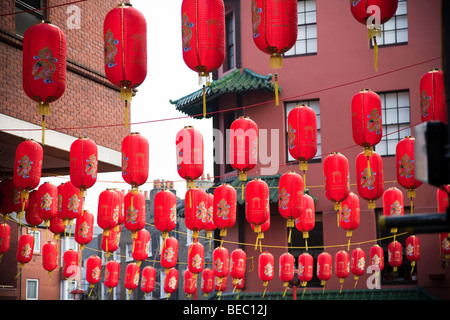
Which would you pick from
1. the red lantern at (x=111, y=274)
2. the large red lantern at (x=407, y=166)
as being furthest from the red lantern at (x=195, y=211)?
the red lantern at (x=111, y=274)

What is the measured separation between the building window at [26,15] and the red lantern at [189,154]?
4.18 meters

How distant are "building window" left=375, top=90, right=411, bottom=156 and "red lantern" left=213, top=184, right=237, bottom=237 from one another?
7.76 meters

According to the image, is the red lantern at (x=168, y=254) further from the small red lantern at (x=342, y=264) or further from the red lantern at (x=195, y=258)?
the small red lantern at (x=342, y=264)

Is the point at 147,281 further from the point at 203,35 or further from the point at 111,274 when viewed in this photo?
the point at 203,35

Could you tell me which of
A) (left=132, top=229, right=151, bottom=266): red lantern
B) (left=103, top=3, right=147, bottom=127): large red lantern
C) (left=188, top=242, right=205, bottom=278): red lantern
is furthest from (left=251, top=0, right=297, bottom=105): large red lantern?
(left=188, top=242, right=205, bottom=278): red lantern

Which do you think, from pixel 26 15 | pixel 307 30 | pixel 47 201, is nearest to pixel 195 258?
pixel 47 201

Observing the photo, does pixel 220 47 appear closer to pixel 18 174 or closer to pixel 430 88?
pixel 430 88

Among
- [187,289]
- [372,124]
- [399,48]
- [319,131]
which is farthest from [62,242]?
[372,124]

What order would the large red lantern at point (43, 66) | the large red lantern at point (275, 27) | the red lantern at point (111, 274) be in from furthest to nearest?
the red lantern at point (111, 274), the large red lantern at point (43, 66), the large red lantern at point (275, 27)

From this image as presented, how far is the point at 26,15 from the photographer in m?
14.9

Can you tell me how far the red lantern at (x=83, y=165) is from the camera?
42.9 feet

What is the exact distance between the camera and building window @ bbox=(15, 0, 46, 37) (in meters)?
14.6

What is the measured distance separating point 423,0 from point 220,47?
604 inches
